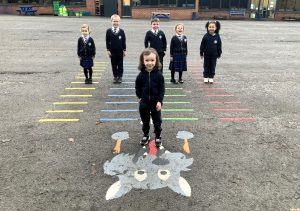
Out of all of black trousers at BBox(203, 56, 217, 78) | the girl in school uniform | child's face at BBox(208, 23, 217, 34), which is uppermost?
child's face at BBox(208, 23, 217, 34)

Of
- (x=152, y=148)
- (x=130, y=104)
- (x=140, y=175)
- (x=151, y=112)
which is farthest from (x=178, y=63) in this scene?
(x=140, y=175)

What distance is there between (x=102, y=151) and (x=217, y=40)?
17.2ft

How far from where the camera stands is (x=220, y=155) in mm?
4910

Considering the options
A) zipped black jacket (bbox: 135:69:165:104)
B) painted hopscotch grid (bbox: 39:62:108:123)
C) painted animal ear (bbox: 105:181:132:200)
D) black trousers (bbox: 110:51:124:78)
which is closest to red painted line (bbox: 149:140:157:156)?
zipped black jacket (bbox: 135:69:165:104)

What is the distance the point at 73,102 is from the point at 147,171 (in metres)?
3.63

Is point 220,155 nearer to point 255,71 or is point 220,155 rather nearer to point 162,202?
point 162,202

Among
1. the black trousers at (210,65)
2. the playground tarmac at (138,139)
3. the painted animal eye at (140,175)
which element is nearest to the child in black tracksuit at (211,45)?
the black trousers at (210,65)

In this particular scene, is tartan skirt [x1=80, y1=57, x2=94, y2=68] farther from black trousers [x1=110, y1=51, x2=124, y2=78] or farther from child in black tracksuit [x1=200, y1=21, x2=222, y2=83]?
child in black tracksuit [x1=200, y1=21, x2=222, y2=83]

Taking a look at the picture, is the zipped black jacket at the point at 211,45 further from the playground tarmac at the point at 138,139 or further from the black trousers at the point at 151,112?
the black trousers at the point at 151,112

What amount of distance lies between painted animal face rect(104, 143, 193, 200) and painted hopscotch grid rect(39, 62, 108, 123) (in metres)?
2.07

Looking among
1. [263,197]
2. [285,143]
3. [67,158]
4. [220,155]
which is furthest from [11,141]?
[285,143]

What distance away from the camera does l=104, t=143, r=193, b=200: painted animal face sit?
159 inches

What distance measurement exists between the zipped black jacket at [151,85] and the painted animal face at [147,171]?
0.94 meters

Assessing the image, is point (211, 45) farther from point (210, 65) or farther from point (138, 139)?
point (138, 139)
